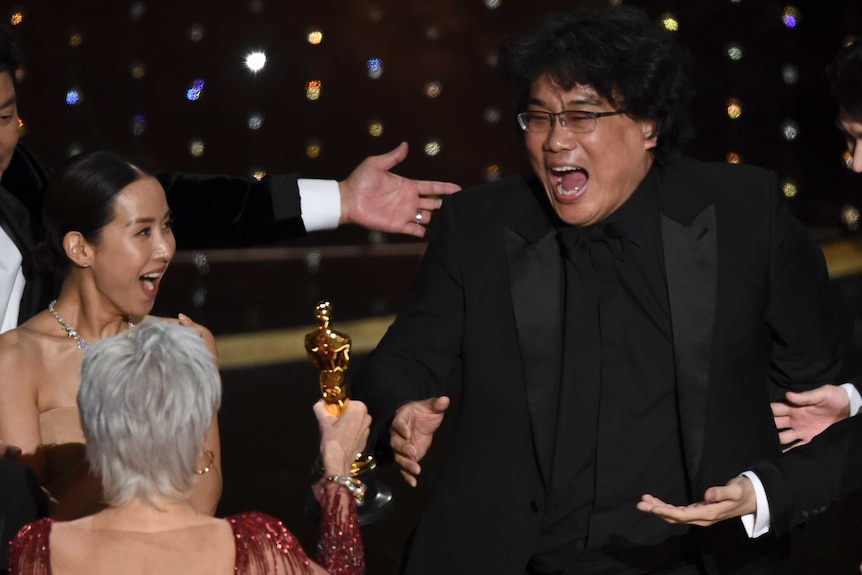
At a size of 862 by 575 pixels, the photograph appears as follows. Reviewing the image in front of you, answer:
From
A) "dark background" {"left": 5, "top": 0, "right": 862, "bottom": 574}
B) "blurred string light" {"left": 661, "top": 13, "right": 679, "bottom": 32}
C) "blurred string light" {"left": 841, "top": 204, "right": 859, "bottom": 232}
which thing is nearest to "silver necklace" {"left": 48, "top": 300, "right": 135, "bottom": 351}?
"dark background" {"left": 5, "top": 0, "right": 862, "bottom": 574}

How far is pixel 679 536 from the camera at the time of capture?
2.55 meters

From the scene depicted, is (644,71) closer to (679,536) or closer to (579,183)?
(579,183)

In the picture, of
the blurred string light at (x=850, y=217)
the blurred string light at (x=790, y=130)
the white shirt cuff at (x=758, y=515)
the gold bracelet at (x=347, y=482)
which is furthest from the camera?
the blurred string light at (x=850, y=217)

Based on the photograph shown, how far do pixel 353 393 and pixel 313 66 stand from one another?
520cm

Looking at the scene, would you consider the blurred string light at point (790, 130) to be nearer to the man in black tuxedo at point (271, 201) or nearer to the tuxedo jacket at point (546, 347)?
the man in black tuxedo at point (271, 201)

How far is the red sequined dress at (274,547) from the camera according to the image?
6.41 ft

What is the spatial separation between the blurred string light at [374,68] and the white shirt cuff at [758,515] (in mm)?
5609

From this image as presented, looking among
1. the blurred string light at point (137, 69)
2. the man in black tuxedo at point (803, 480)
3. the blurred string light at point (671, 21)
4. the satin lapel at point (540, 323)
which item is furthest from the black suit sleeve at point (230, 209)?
the blurred string light at point (137, 69)

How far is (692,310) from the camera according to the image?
2.56m

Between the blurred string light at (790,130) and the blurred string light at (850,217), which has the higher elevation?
the blurred string light at (790,130)

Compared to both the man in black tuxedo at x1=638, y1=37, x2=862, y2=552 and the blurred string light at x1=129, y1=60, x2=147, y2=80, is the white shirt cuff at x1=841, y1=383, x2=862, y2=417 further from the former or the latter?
the blurred string light at x1=129, y1=60, x2=147, y2=80

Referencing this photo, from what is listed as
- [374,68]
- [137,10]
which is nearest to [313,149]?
[374,68]

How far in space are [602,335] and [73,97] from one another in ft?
17.2

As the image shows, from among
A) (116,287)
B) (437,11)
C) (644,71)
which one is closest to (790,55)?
(437,11)
